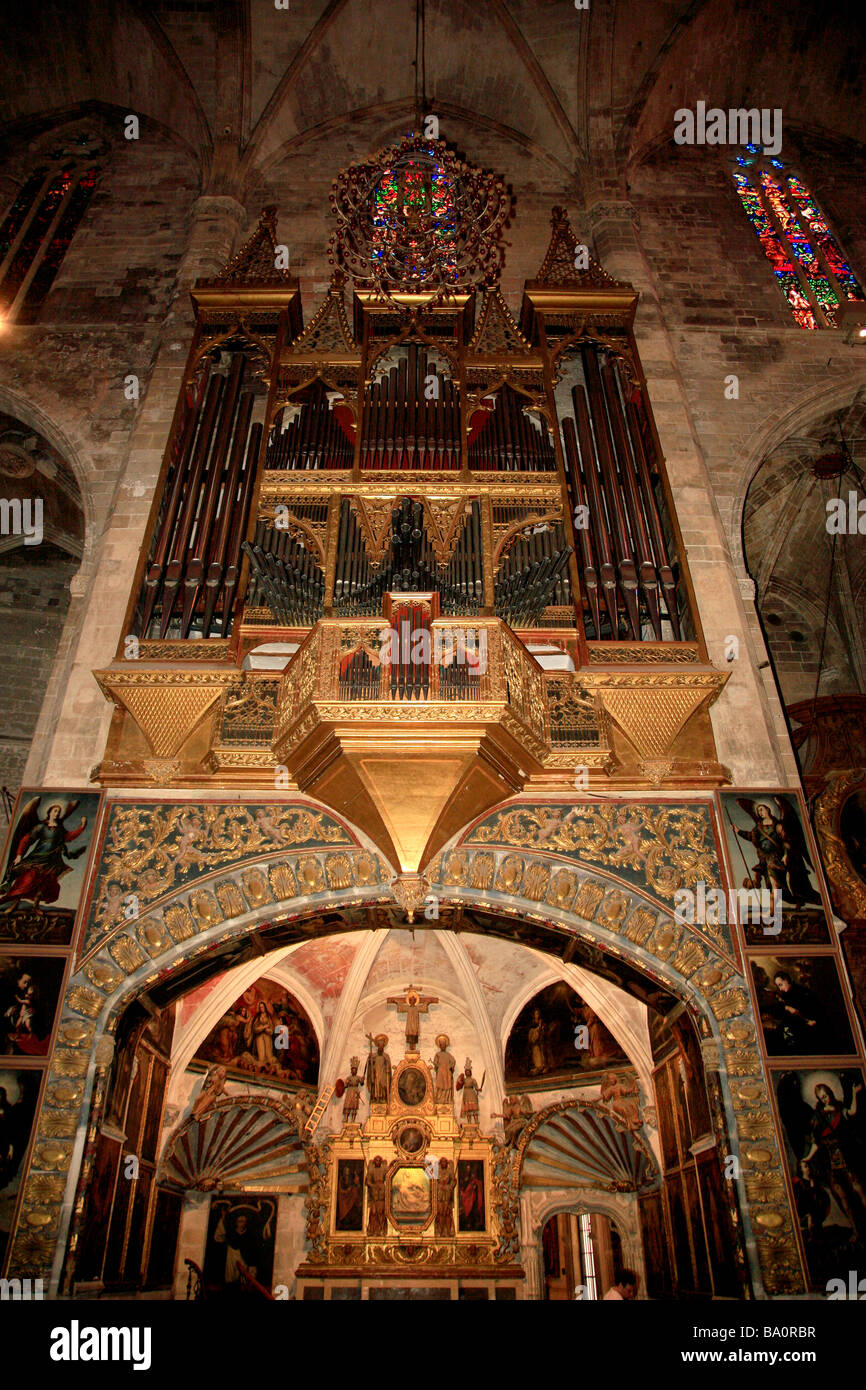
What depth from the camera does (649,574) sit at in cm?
877

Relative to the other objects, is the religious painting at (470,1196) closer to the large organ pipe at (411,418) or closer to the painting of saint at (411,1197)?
the painting of saint at (411,1197)

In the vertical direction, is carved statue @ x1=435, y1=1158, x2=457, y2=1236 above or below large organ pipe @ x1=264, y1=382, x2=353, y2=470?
below

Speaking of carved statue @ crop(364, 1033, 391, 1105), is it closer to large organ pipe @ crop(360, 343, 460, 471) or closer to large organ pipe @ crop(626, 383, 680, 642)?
large organ pipe @ crop(626, 383, 680, 642)

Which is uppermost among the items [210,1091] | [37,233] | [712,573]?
[37,233]

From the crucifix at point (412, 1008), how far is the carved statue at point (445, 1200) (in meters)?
1.56

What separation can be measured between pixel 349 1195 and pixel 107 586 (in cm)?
834

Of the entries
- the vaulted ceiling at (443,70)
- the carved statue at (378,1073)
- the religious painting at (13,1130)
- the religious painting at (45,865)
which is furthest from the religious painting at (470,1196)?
the vaulted ceiling at (443,70)

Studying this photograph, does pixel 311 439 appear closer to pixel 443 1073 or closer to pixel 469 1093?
pixel 443 1073

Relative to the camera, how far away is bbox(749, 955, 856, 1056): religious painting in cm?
693

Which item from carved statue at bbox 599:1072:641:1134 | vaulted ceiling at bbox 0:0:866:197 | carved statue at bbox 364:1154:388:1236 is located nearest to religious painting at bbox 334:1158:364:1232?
carved statue at bbox 364:1154:388:1236

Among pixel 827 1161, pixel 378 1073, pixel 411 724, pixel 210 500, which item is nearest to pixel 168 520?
pixel 210 500

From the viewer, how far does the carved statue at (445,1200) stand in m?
12.0

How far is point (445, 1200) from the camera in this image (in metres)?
12.2

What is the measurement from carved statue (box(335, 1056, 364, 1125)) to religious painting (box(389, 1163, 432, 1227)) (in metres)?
0.90
